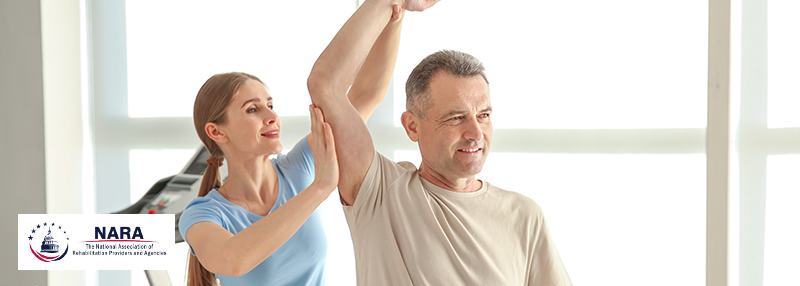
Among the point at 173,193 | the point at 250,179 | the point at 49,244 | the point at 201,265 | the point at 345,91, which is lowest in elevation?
the point at 49,244

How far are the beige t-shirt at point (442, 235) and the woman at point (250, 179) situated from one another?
220 millimetres

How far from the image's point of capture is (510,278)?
1187 mm

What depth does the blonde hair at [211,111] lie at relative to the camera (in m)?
1.45

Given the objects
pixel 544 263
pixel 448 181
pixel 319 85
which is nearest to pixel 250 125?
pixel 319 85

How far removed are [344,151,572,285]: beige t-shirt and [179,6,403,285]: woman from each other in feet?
0.72

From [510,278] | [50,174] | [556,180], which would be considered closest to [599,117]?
[556,180]

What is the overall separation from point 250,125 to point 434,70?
0.58m

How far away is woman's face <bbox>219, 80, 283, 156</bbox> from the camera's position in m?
1.44

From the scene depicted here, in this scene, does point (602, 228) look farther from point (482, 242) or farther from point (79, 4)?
point (79, 4)

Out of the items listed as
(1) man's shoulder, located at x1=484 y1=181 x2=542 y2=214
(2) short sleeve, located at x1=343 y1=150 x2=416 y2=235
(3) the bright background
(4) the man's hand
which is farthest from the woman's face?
(3) the bright background

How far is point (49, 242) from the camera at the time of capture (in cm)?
297

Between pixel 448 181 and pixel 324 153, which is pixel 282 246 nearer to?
pixel 324 153

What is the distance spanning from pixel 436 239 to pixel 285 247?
0.53m

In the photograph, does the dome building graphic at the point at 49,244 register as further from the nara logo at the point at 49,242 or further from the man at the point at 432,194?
the man at the point at 432,194
